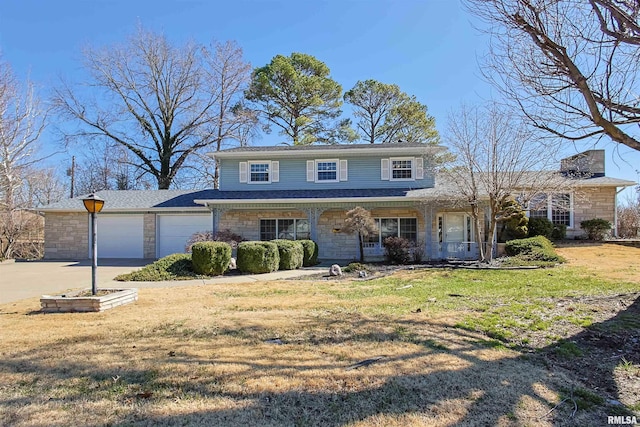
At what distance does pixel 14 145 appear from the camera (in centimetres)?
1978

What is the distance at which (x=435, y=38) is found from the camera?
762 centimetres

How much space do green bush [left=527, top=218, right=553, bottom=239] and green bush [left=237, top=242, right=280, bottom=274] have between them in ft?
41.7

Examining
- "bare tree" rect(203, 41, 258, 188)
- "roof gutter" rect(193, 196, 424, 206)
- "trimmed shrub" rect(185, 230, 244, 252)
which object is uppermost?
"bare tree" rect(203, 41, 258, 188)

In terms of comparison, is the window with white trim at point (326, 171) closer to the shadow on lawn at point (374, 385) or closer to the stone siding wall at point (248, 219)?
the stone siding wall at point (248, 219)

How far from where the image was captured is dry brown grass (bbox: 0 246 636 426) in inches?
114

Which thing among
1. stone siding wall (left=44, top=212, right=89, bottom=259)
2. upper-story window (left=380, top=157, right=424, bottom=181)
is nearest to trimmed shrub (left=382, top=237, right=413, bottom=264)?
upper-story window (left=380, top=157, right=424, bottom=181)

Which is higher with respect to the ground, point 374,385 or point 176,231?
point 176,231

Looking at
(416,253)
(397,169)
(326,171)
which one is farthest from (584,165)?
(326,171)

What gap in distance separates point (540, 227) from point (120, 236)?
20833 millimetres

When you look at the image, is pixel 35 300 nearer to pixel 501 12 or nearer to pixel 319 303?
pixel 319 303

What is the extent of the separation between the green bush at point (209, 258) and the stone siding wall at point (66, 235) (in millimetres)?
10544

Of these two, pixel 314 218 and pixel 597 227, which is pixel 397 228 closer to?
pixel 314 218

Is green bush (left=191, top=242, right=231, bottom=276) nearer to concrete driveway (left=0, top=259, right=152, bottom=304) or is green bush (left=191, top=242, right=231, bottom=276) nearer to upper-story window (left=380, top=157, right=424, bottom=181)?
concrete driveway (left=0, top=259, right=152, bottom=304)

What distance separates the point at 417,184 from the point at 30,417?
16468mm
